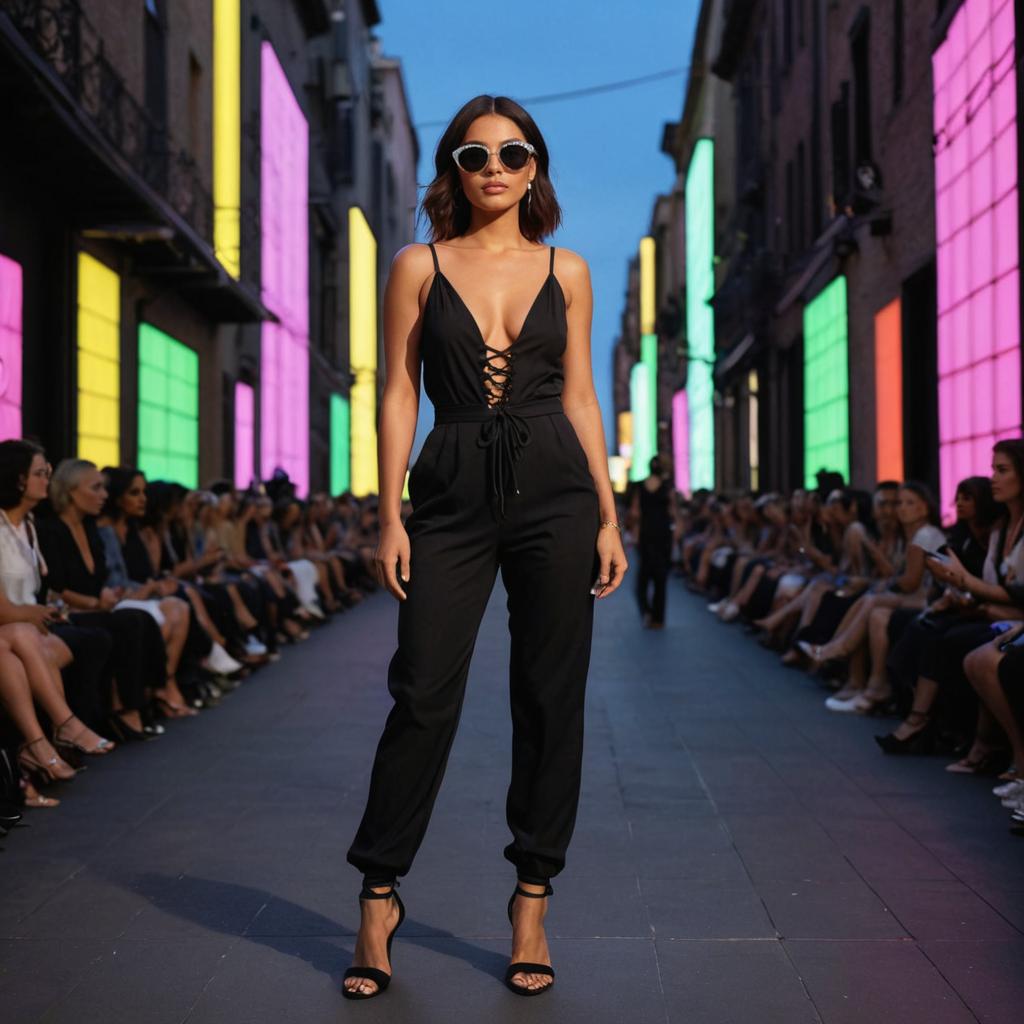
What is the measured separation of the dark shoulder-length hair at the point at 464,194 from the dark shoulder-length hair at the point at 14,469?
3.64 metres

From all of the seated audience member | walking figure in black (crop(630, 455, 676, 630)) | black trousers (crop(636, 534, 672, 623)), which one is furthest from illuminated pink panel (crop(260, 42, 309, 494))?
the seated audience member

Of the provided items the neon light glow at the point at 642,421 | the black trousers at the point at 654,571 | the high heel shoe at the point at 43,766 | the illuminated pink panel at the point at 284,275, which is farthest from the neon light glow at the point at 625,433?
the high heel shoe at the point at 43,766

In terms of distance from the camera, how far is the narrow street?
3.69 m

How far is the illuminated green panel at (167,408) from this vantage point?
18.2 meters

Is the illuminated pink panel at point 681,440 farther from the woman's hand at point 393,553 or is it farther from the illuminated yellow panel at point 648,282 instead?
the woman's hand at point 393,553

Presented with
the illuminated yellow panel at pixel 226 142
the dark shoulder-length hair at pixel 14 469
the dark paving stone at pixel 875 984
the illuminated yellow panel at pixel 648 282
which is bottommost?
the dark paving stone at pixel 875 984

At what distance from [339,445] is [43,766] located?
108 feet

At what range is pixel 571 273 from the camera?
395 cm

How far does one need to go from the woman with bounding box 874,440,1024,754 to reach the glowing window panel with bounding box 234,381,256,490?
17.9 m

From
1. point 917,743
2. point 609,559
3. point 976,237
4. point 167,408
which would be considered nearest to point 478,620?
point 609,559

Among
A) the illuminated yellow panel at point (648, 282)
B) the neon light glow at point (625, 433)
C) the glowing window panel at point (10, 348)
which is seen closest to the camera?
the glowing window panel at point (10, 348)

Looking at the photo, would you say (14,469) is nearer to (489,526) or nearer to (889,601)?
(489,526)

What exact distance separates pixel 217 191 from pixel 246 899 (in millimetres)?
18896

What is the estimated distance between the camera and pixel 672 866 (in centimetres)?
508
